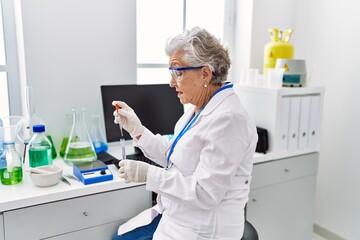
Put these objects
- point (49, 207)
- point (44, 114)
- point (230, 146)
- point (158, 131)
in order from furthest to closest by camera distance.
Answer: point (158, 131) < point (44, 114) < point (49, 207) < point (230, 146)

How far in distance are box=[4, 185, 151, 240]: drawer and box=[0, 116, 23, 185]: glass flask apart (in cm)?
19

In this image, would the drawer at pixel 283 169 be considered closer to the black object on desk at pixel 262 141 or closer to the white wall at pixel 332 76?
the black object on desk at pixel 262 141

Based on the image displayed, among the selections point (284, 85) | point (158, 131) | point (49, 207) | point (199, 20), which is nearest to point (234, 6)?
point (199, 20)

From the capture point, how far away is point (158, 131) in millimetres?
2043

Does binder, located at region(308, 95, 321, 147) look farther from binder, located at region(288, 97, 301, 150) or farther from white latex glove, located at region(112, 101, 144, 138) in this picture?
white latex glove, located at region(112, 101, 144, 138)

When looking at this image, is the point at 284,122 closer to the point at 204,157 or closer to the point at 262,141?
the point at 262,141

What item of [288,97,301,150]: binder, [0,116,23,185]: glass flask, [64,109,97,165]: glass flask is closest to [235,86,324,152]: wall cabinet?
[288,97,301,150]: binder

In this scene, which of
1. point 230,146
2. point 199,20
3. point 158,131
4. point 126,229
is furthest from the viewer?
point 199,20

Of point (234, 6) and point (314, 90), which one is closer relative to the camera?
point (314, 90)

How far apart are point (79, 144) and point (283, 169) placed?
126 centimetres

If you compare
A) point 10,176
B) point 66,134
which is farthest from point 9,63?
point 10,176

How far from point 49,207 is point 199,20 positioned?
173 cm

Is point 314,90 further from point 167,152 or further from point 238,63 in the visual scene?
point 167,152

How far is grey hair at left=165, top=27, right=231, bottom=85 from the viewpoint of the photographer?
1.22 metres
